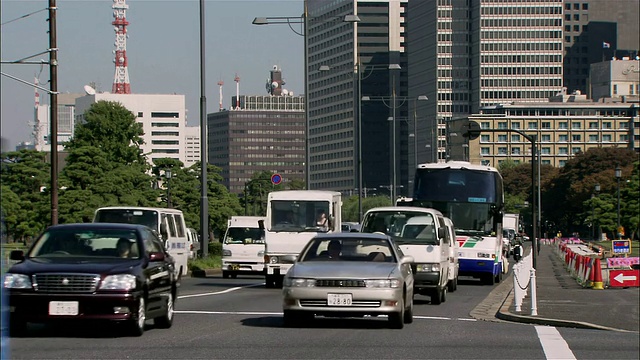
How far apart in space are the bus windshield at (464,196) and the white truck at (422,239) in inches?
406

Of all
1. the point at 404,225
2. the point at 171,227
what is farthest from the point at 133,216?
the point at 404,225

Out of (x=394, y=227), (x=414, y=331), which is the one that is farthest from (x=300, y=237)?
(x=414, y=331)

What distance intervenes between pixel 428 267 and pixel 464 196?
14156 millimetres

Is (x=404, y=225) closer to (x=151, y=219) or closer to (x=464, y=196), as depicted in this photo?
(x=151, y=219)

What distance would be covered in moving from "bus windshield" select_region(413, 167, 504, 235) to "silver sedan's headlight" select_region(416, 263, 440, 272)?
13485mm

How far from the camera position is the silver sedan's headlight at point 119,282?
45.6 feet

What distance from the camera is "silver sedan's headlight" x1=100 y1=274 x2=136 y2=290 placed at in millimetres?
13914

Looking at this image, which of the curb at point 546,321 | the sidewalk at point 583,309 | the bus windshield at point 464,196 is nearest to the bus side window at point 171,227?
the sidewalk at point 583,309

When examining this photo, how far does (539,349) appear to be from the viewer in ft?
46.1

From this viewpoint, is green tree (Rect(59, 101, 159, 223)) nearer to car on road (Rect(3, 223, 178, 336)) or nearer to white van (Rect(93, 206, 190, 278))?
white van (Rect(93, 206, 190, 278))

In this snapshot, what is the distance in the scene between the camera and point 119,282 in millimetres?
14023

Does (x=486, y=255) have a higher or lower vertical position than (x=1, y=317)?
lower

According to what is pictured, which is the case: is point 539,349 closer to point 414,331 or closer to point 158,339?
point 414,331

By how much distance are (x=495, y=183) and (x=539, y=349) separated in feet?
80.0
